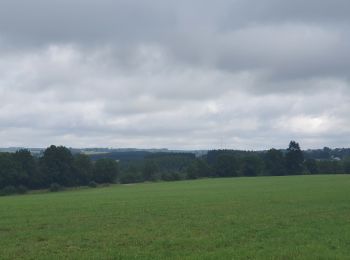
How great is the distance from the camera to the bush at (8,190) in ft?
325

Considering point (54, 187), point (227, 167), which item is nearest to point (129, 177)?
point (227, 167)

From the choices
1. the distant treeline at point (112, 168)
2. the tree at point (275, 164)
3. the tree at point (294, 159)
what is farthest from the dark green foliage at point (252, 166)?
the tree at point (294, 159)

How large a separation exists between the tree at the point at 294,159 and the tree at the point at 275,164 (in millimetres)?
1729

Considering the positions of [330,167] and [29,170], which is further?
[330,167]

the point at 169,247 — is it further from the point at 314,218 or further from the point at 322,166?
the point at 322,166

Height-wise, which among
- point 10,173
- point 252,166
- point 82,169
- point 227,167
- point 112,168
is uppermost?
point 252,166

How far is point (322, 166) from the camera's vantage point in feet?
502

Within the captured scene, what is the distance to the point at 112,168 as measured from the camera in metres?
123

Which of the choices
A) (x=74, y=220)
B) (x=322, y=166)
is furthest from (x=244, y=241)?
(x=322, y=166)

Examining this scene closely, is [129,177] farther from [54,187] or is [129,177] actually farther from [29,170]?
[54,187]

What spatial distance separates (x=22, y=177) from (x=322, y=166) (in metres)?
87.4

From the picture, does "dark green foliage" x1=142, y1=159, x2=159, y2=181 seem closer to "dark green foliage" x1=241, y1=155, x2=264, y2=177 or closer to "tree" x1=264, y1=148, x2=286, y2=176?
"dark green foliage" x1=241, y1=155, x2=264, y2=177

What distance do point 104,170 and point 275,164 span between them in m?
53.5

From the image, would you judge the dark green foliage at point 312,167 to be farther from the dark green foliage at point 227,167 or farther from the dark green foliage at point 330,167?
the dark green foliage at point 227,167
